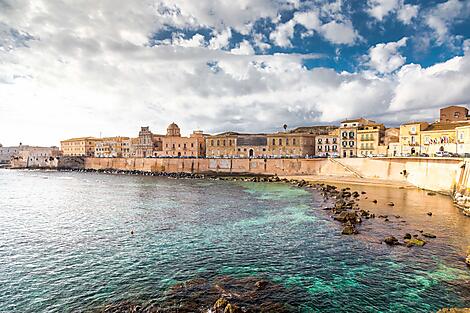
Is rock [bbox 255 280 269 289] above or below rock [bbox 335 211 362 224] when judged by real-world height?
below

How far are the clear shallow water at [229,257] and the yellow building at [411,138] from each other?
29.7 meters

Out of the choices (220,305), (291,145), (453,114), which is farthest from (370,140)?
(220,305)

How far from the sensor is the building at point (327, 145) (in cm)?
7488

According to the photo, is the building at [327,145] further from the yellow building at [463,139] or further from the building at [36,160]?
the building at [36,160]

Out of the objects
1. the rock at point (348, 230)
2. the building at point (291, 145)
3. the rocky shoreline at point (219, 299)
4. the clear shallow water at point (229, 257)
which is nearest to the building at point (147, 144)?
the building at point (291, 145)

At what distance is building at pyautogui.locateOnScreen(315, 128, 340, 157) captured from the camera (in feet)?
246

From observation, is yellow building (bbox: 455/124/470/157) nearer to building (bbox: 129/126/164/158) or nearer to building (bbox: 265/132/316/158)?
building (bbox: 265/132/316/158)

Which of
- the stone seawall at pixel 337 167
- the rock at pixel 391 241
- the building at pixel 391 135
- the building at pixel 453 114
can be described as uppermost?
the building at pixel 453 114

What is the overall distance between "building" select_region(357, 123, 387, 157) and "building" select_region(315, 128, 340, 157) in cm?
671

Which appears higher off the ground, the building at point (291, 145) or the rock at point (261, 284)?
the building at point (291, 145)

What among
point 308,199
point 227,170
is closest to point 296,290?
point 308,199

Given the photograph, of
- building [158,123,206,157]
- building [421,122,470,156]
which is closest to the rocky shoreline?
building [421,122,470,156]

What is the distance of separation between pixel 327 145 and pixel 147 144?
59.1 m

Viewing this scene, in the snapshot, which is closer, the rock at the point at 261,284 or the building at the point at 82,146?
the rock at the point at 261,284
